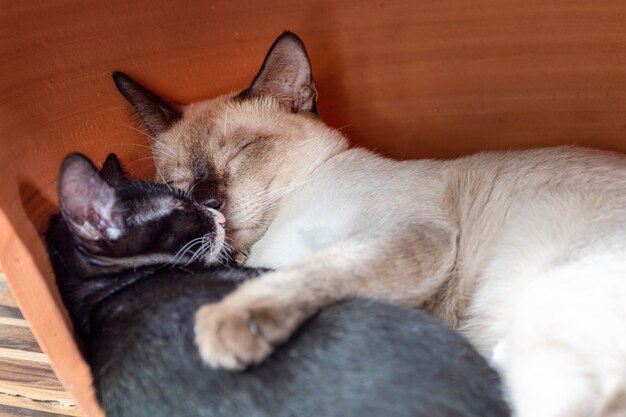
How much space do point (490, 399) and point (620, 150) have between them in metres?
1.27

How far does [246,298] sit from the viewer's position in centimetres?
139

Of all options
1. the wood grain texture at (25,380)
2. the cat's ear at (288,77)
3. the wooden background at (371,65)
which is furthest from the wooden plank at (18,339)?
the cat's ear at (288,77)

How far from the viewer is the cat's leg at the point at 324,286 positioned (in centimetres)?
130

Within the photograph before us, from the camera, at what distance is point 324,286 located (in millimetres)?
1463

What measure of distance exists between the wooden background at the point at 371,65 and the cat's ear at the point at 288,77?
0.52ft

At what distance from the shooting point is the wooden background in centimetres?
195

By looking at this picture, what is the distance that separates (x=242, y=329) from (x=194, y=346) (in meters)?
0.13

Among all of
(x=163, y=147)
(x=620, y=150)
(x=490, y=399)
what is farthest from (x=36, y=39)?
(x=620, y=150)

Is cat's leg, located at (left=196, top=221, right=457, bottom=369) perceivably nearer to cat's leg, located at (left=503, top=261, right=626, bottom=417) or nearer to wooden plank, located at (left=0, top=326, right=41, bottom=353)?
cat's leg, located at (left=503, top=261, right=626, bottom=417)

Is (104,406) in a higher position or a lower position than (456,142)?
lower

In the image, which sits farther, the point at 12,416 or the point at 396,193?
the point at 12,416

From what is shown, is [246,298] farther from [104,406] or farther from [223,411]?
[104,406]

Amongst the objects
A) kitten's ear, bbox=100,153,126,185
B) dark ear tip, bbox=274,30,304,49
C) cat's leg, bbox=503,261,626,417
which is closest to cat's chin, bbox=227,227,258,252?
kitten's ear, bbox=100,153,126,185

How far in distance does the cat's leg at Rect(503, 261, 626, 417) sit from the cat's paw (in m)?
0.47
